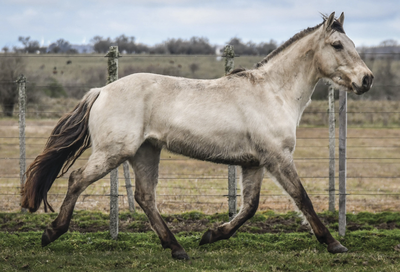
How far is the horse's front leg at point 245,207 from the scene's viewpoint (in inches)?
225

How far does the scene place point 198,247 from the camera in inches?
245

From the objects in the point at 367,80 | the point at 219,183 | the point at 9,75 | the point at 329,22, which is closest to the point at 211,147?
the point at 367,80

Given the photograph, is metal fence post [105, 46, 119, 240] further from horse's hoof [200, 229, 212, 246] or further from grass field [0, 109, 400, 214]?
horse's hoof [200, 229, 212, 246]

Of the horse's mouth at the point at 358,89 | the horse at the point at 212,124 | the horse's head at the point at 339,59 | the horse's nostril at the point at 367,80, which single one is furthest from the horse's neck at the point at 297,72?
the horse's nostril at the point at 367,80

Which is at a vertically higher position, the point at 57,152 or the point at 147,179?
the point at 57,152

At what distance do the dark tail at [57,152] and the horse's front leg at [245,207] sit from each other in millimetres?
1846

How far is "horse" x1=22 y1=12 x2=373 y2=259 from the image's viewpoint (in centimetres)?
531

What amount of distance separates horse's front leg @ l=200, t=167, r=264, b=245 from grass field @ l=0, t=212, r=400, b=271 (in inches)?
9.6

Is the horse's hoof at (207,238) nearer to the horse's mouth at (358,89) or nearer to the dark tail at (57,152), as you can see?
the dark tail at (57,152)

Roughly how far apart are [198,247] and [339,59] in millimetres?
2911

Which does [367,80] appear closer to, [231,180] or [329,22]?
[329,22]

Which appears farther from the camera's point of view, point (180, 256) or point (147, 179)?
point (147, 179)

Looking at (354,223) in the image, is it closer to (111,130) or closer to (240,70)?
(240,70)

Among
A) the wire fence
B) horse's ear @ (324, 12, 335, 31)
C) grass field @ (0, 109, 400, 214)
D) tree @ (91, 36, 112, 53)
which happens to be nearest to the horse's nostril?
horse's ear @ (324, 12, 335, 31)
